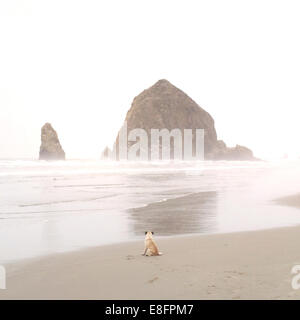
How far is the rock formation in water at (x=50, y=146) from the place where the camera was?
4026 inches

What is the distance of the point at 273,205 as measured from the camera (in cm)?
1400

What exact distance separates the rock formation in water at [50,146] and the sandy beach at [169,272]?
320ft

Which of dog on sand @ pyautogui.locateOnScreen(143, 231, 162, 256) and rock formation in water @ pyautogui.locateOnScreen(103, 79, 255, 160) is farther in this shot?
rock formation in water @ pyautogui.locateOnScreen(103, 79, 255, 160)

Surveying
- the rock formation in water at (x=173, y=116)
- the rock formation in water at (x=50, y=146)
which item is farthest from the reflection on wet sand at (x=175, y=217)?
the rock formation in water at (x=173, y=116)

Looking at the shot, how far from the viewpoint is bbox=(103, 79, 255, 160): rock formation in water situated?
132m

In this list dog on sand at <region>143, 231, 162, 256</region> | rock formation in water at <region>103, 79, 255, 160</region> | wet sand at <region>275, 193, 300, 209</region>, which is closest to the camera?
dog on sand at <region>143, 231, 162, 256</region>

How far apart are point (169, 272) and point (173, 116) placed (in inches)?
5567

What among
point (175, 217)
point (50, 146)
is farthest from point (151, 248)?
point (50, 146)

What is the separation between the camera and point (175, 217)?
1130 centimetres

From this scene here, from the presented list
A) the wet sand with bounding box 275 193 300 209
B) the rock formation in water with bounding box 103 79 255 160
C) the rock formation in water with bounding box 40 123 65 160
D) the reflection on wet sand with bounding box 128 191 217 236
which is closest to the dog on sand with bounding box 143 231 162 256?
the reflection on wet sand with bounding box 128 191 217 236

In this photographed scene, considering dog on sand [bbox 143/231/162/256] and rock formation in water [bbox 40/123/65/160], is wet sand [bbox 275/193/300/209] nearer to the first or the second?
dog on sand [bbox 143/231/162/256]

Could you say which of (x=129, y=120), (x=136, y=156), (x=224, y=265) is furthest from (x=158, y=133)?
(x=224, y=265)

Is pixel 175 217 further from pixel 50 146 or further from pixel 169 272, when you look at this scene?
pixel 50 146

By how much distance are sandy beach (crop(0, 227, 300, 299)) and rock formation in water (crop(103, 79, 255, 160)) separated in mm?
122845
